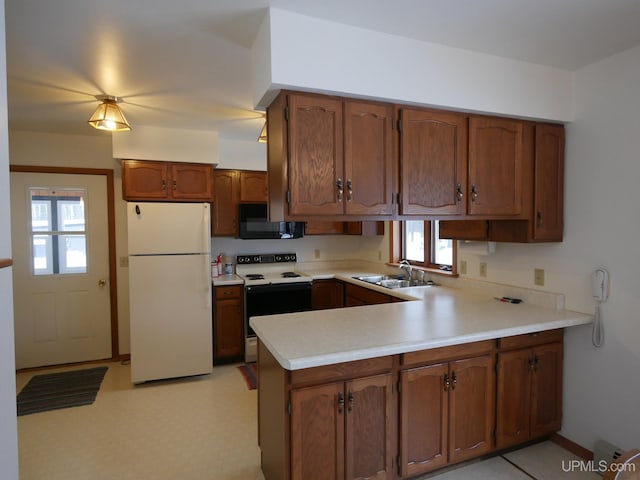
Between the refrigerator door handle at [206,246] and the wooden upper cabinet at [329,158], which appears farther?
the refrigerator door handle at [206,246]

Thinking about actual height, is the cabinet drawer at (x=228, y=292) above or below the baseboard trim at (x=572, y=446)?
above

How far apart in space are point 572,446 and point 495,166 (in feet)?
6.10

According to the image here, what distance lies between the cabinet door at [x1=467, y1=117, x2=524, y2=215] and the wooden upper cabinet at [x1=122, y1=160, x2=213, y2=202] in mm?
2478

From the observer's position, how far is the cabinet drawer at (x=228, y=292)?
386 cm

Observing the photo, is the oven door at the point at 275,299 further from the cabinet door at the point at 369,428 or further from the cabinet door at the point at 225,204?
the cabinet door at the point at 369,428

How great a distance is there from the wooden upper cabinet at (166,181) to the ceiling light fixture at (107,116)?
82 centimetres

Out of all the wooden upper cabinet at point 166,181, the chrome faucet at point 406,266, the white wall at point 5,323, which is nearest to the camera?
the white wall at point 5,323

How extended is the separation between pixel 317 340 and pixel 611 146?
2.07m

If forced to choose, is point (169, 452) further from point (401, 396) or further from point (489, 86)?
point (489, 86)

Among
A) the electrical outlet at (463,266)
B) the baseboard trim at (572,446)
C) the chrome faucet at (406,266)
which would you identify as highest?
the electrical outlet at (463,266)

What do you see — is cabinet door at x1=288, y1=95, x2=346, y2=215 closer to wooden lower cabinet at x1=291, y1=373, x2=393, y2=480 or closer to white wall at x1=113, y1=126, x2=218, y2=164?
wooden lower cabinet at x1=291, y1=373, x2=393, y2=480

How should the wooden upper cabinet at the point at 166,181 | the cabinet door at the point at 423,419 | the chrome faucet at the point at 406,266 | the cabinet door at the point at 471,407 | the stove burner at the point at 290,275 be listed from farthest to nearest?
1. the stove burner at the point at 290,275
2. the chrome faucet at the point at 406,266
3. the wooden upper cabinet at the point at 166,181
4. the cabinet door at the point at 471,407
5. the cabinet door at the point at 423,419

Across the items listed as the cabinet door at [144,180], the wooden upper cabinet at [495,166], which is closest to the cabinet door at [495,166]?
the wooden upper cabinet at [495,166]

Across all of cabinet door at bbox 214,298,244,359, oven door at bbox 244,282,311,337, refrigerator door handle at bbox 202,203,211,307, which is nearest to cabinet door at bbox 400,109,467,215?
refrigerator door handle at bbox 202,203,211,307
